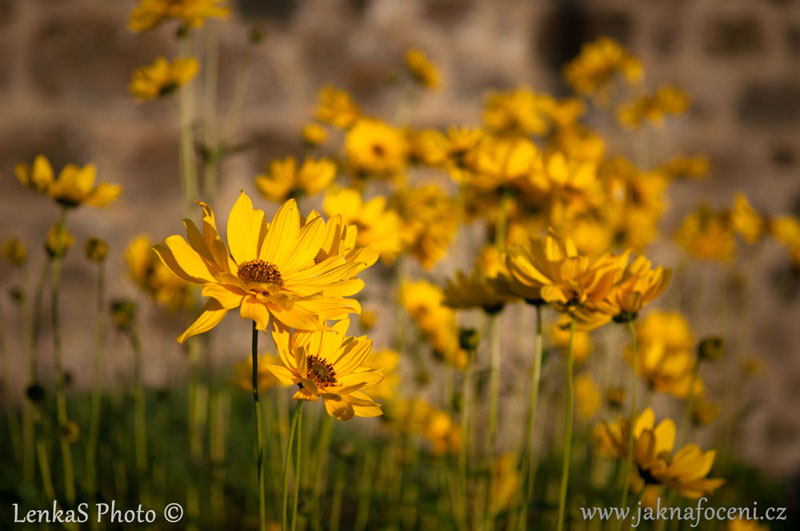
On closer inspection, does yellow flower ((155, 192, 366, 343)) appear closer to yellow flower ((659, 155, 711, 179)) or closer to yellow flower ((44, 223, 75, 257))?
yellow flower ((44, 223, 75, 257))

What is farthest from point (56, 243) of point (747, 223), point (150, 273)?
point (747, 223)

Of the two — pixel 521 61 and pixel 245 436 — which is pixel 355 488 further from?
pixel 521 61

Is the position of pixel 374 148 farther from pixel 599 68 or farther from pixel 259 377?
pixel 599 68

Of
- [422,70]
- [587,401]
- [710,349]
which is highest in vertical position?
[422,70]

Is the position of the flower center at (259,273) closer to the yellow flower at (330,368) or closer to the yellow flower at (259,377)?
the yellow flower at (330,368)

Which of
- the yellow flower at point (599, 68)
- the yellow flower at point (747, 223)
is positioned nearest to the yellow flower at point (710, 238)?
the yellow flower at point (747, 223)

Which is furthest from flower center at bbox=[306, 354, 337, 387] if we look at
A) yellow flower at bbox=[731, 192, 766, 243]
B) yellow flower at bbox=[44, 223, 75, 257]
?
yellow flower at bbox=[731, 192, 766, 243]
